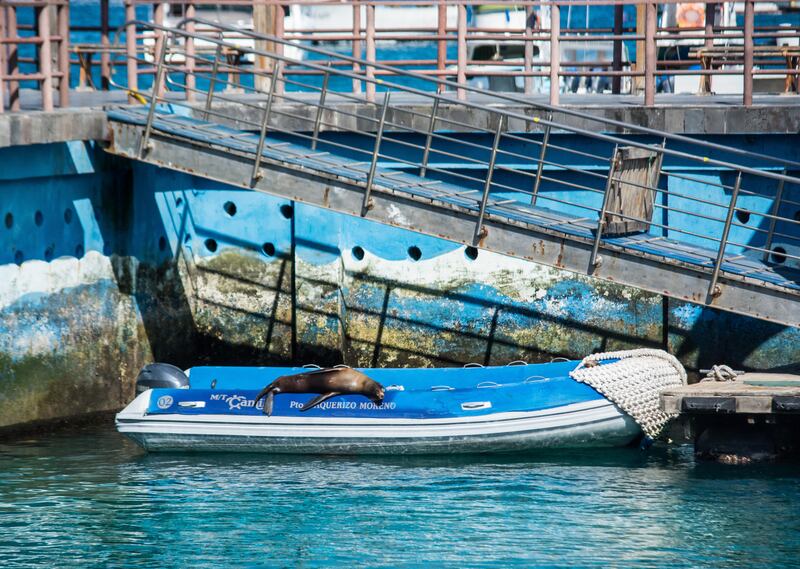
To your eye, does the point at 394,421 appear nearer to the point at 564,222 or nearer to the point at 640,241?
the point at 564,222

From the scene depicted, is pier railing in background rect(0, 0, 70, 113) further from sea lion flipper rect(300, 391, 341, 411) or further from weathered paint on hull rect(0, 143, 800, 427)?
sea lion flipper rect(300, 391, 341, 411)

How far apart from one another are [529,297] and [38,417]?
5.29 meters

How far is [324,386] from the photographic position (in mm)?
12078

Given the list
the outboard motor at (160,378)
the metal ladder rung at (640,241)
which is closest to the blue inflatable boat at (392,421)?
the outboard motor at (160,378)

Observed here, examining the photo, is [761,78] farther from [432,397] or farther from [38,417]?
[38,417]

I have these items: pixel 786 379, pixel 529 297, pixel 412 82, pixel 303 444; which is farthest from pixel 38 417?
pixel 412 82

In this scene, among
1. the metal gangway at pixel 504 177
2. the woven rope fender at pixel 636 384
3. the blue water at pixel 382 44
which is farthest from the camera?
the blue water at pixel 382 44

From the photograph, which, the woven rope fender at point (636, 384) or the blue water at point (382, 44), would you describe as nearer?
the woven rope fender at point (636, 384)

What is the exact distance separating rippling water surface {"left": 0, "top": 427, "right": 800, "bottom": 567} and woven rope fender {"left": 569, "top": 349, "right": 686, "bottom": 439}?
37 centimetres

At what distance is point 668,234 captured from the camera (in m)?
13.6

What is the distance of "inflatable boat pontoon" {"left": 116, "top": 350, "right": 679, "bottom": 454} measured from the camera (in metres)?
11.8

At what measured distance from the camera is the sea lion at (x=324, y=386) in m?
12.0

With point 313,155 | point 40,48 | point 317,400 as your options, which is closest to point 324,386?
point 317,400

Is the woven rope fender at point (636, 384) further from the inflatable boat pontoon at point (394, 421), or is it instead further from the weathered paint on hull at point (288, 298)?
the weathered paint on hull at point (288, 298)
